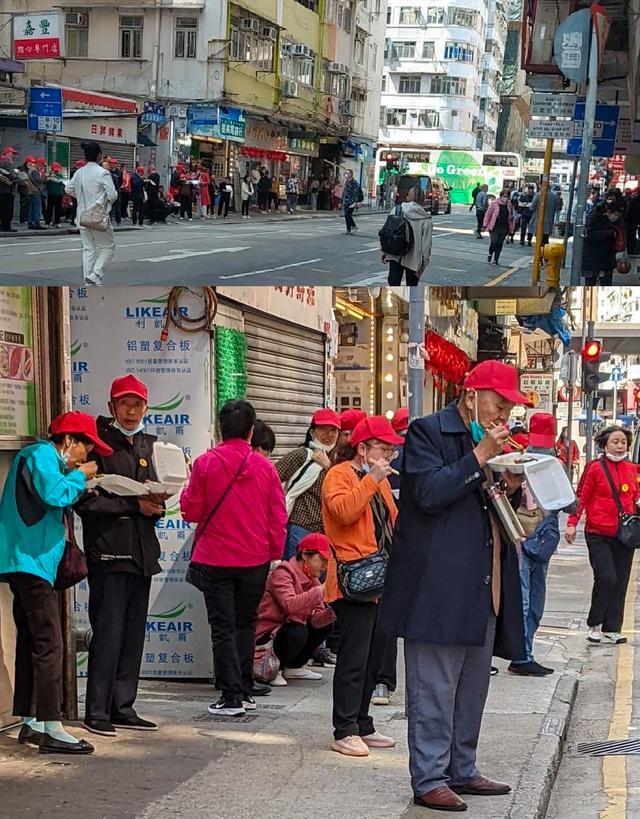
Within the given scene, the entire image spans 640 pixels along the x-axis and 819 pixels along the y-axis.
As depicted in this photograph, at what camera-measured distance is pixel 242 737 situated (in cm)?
595

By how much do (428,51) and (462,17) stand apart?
281 millimetres

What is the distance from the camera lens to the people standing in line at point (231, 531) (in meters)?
6.31

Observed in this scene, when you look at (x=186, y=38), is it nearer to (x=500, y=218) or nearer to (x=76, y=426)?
(x=76, y=426)

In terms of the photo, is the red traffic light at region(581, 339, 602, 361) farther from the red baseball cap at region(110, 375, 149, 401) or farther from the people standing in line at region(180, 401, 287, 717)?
the red baseball cap at region(110, 375, 149, 401)

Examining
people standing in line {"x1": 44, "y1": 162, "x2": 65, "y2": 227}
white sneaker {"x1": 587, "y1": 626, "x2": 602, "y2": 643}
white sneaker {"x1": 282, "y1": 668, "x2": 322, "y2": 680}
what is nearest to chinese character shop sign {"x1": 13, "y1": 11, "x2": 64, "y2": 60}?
people standing in line {"x1": 44, "y1": 162, "x2": 65, "y2": 227}

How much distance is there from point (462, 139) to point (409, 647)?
261 cm

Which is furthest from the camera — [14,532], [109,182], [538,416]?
[538,416]

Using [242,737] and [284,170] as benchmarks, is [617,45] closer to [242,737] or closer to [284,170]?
[284,170]

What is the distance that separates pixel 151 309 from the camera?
7.06 meters

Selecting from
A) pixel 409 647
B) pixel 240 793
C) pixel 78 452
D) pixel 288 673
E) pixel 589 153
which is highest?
pixel 589 153

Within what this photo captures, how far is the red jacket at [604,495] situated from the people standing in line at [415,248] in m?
2.67

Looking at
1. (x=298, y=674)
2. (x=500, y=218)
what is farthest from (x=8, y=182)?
(x=298, y=674)

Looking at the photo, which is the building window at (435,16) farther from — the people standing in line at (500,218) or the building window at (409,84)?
the people standing in line at (500,218)

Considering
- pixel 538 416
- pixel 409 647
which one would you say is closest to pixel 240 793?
pixel 409 647
